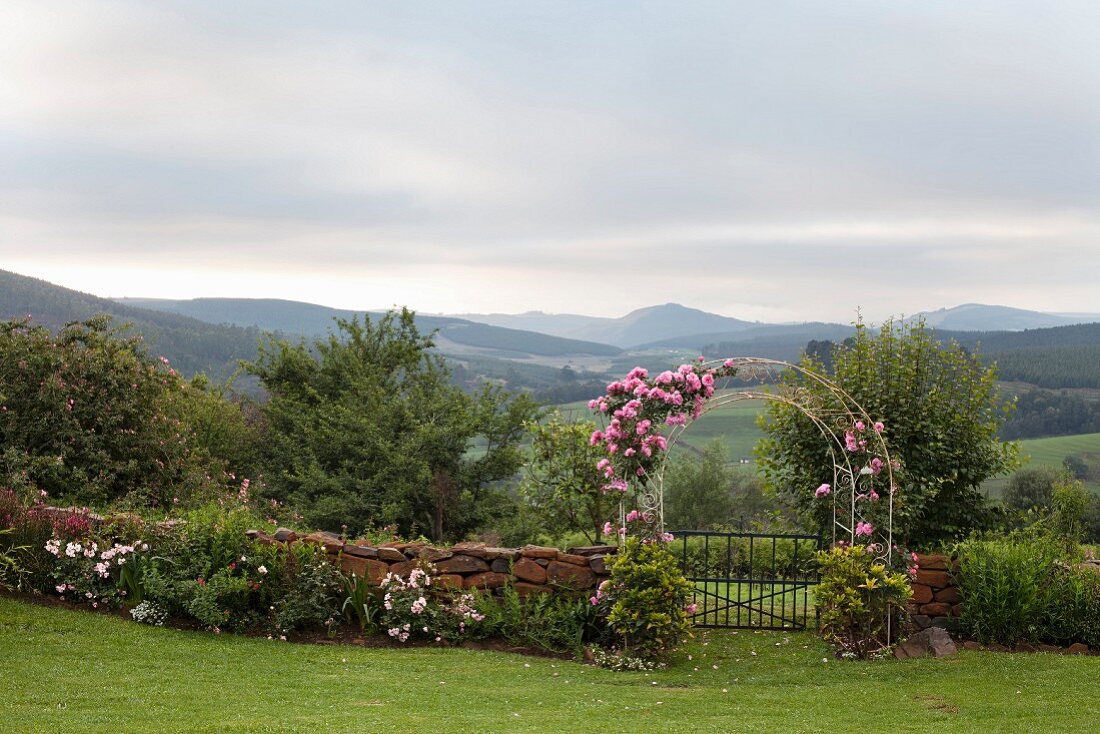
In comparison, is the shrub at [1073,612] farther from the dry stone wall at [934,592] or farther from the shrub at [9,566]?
the shrub at [9,566]

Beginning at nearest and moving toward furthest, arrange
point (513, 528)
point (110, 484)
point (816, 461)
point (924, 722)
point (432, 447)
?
point (924, 722) → point (816, 461) → point (110, 484) → point (513, 528) → point (432, 447)

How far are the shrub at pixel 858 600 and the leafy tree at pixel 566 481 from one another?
19.1 ft

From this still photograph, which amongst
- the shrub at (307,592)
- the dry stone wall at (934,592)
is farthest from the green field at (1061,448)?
the shrub at (307,592)

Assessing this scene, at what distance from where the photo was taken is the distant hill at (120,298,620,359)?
139125 millimetres

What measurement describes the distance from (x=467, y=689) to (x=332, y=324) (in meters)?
144

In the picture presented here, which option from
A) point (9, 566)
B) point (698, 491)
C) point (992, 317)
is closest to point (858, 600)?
point (9, 566)

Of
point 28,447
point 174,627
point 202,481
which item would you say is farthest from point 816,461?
point 28,447

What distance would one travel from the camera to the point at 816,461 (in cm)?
1068

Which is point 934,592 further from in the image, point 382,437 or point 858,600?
point 382,437

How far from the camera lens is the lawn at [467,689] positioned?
6023mm

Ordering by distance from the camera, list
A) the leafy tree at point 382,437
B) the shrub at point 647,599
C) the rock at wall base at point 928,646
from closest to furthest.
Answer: the shrub at point 647,599, the rock at wall base at point 928,646, the leafy tree at point 382,437

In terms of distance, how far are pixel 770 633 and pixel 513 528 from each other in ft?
25.1

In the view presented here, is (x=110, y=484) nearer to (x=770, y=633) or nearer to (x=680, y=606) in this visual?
(x=680, y=606)

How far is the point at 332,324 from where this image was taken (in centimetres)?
14650
